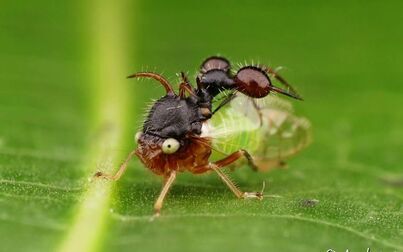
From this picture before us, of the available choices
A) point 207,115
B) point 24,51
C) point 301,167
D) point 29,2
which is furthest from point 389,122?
point 29,2

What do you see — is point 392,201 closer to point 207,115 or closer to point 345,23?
point 207,115

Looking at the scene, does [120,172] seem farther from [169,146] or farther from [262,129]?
[262,129]

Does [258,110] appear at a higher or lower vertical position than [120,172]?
higher

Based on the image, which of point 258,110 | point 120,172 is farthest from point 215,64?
point 120,172

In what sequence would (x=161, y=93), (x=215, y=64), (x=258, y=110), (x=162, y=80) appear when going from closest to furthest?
(x=162, y=80) → (x=215, y=64) → (x=258, y=110) → (x=161, y=93)

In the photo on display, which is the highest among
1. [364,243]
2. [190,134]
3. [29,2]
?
[29,2]

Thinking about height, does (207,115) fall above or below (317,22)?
below

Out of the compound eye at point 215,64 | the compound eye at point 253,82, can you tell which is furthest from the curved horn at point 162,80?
the compound eye at point 253,82
